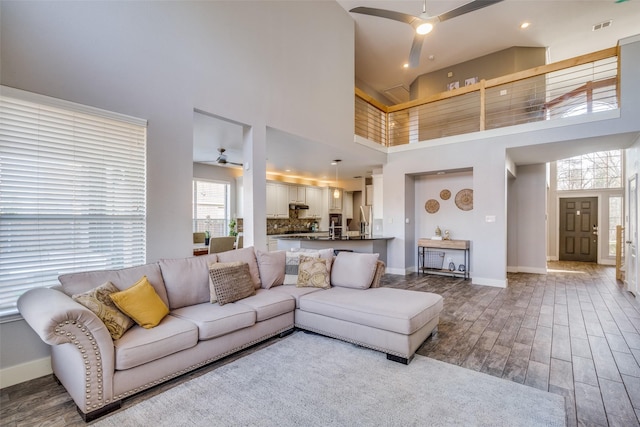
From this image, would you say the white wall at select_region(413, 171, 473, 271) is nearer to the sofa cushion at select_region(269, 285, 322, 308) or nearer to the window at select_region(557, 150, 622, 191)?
the sofa cushion at select_region(269, 285, 322, 308)

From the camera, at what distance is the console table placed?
624 cm

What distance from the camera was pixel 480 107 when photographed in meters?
6.12

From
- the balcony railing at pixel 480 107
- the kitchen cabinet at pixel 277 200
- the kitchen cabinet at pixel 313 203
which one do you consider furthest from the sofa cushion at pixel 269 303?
the kitchen cabinet at pixel 313 203

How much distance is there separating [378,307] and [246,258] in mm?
1638

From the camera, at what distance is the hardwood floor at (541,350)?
2.03m

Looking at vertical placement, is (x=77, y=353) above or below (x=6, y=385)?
above

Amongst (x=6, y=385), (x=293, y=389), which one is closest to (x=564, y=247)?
(x=293, y=389)

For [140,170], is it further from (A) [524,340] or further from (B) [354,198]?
(B) [354,198]

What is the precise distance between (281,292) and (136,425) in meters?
1.76

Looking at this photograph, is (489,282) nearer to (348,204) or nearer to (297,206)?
(297,206)

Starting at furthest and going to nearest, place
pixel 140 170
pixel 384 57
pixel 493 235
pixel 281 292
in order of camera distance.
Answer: pixel 384 57 < pixel 493 235 < pixel 281 292 < pixel 140 170

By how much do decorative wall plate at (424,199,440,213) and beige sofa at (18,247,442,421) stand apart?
390 cm

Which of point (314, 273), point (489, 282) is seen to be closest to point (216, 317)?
point (314, 273)

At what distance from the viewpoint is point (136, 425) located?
1840mm
